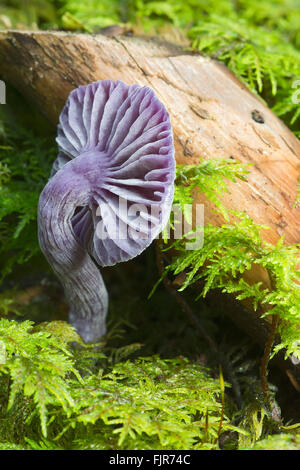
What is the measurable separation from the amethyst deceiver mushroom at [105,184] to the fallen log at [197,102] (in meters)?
0.22

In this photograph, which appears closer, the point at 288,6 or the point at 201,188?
the point at 201,188

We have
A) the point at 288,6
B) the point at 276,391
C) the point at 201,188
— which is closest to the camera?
the point at 201,188

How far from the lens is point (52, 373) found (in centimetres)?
121

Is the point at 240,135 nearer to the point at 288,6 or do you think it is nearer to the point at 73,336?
the point at 73,336

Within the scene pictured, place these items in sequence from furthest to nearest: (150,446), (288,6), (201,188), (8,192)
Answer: (288,6), (8,192), (201,188), (150,446)

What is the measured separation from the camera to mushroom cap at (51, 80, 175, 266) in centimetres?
132

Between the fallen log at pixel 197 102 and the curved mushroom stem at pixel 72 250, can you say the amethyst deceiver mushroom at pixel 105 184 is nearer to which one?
the curved mushroom stem at pixel 72 250

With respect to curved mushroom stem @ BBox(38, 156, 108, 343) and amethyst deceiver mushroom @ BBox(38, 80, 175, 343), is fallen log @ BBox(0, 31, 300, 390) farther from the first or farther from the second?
curved mushroom stem @ BBox(38, 156, 108, 343)

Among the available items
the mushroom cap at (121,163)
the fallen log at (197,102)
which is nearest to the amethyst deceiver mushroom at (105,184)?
the mushroom cap at (121,163)

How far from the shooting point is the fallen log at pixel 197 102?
5.21 feet

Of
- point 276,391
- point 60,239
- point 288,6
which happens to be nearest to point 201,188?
point 60,239

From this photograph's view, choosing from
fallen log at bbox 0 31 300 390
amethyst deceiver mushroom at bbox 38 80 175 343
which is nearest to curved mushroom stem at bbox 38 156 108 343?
amethyst deceiver mushroom at bbox 38 80 175 343

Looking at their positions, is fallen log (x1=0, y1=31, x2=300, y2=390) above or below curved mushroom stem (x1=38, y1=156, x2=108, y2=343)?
above

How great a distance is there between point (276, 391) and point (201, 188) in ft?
2.75
